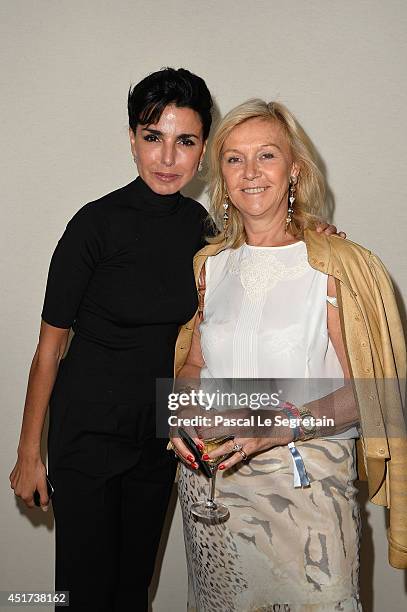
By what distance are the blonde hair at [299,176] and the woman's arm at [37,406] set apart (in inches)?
22.5

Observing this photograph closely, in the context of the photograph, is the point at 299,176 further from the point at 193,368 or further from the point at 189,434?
the point at 189,434

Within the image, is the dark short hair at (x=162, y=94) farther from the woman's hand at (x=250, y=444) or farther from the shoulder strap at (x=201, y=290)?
the woman's hand at (x=250, y=444)

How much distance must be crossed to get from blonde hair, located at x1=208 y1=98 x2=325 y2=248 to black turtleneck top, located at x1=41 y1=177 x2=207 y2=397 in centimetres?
13

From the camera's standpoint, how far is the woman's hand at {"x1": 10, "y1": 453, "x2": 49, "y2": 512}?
195 cm

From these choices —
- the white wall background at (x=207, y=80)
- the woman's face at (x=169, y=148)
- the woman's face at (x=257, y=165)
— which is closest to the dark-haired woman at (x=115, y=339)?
the woman's face at (x=169, y=148)

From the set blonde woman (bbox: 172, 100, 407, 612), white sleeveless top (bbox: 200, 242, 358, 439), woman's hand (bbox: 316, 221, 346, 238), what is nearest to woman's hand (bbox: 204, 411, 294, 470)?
blonde woman (bbox: 172, 100, 407, 612)

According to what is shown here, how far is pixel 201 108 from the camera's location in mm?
1853

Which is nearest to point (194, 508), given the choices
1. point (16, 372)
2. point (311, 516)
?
point (311, 516)

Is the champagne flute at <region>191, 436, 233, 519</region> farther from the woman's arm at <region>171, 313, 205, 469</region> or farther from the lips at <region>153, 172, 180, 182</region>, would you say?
the lips at <region>153, 172, 180, 182</region>

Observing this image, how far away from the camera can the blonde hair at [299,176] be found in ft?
5.97

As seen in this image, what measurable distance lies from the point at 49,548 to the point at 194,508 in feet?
3.94

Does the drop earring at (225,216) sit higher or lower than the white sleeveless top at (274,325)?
higher

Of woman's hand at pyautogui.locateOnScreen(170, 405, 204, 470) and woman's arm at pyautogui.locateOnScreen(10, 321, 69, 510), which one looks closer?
woman's hand at pyautogui.locateOnScreen(170, 405, 204, 470)

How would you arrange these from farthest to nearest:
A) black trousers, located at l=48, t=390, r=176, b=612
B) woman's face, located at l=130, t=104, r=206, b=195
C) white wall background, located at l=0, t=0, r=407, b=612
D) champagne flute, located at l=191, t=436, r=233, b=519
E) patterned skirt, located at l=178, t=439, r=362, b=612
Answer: white wall background, located at l=0, t=0, r=407, b=612
black trousers, located at l=48, t=390, r=176, b=612
woman's face, located at l=130, t=104, r=206, b=195
patterned skirt, located at l=178, t=439, r=362, b=612
champagne flute, located at l=191, t=436, r=233, b=519
